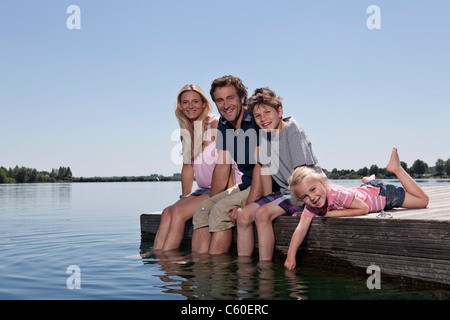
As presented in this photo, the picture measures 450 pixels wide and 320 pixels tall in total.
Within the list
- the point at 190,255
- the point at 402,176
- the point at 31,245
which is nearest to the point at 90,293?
the point at 190,255

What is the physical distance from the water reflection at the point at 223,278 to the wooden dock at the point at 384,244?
1.17ft

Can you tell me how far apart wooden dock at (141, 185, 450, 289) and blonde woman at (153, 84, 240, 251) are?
1135mm

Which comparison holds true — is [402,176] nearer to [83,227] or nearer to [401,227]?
[401,227]

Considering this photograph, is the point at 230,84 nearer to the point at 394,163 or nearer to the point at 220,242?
the point at 220,242

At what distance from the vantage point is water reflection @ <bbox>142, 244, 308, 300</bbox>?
11.4 feet

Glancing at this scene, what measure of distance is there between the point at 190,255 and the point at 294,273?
1.28 meters

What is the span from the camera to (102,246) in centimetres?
634

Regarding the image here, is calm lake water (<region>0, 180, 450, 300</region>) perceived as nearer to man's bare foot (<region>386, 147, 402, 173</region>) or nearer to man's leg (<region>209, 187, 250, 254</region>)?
man's leg (<region>209, 187, 250, 254</region>)

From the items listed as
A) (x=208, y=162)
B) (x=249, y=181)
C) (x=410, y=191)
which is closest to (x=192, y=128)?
(x=208, y=162)

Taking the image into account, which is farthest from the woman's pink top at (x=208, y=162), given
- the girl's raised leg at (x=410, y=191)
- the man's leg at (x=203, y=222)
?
the girl's raised leg at (x=410, y=191)

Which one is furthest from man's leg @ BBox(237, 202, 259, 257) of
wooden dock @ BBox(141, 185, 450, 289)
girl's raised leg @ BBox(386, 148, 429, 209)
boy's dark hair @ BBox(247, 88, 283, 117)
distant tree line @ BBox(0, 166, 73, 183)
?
distant tree line @ BBox(0, 166, 73, 183)

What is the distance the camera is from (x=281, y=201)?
171 inches

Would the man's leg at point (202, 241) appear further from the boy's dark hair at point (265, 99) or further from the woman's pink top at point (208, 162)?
the boy's dark hair at point (265, 99)

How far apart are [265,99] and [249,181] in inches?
39.9
